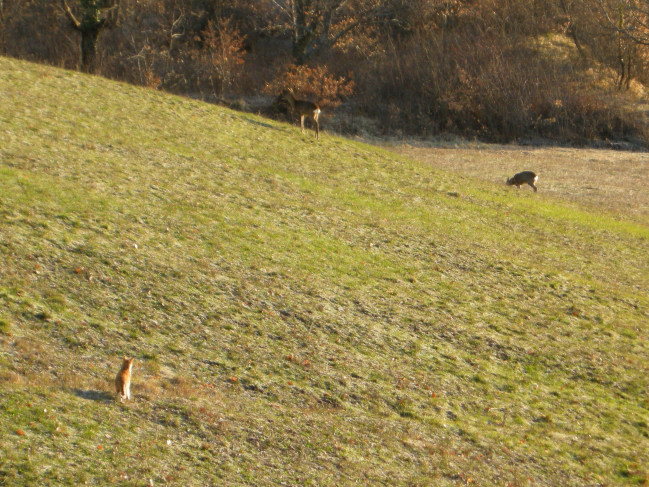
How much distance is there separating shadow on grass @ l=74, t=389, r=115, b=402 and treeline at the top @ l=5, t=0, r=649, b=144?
26.8 m

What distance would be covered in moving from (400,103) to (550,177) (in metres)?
13.2

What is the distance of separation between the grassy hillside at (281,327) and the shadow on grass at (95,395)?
0.02 m

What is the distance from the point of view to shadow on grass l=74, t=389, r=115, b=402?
7.21 m

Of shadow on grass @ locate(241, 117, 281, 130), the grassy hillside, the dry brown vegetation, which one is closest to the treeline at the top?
the dry brown vegetation

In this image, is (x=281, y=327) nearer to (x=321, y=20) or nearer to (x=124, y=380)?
(x=124, y=380)

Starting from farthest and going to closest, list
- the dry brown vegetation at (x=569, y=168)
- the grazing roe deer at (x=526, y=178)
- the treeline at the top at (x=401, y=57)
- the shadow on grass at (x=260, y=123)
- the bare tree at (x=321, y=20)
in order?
1. the bare tree at (x=321, y=20)
2. the treeline at the top at (x=401, y=57)
3. the dry brown vegetation at (x=569, y=168)
4. the grazing roe deer at (x=526, y=178)
5. the shadow on grass at (x=260, y=123)

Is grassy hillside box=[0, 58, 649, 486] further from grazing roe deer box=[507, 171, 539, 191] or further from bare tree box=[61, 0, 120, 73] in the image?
bare tree box=[61, 0, 120, 73]

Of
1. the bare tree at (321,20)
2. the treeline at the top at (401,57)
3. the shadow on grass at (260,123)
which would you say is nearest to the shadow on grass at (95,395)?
the shadow on grass at (260,123)

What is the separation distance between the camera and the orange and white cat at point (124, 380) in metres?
7.21

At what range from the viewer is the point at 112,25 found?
2698 cm

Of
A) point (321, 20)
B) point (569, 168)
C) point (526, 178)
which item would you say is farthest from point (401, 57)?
point (526, 178)

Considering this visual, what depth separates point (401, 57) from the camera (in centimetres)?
4350

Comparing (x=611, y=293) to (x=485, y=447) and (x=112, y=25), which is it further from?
(x=112, y=25)

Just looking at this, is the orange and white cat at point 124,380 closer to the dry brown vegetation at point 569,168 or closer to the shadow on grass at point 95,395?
the shadow on grass at point 95,395
